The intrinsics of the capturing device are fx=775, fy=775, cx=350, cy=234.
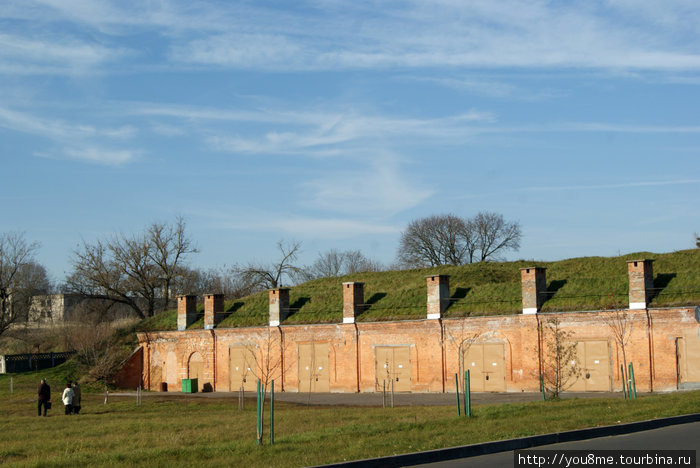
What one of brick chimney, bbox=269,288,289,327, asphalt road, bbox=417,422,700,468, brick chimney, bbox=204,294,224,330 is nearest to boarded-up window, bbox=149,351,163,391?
brick chimney, bbox=204,294,224,330

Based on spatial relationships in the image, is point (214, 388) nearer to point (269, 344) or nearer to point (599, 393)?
point (269, 344)

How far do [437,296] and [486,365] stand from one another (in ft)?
13.4

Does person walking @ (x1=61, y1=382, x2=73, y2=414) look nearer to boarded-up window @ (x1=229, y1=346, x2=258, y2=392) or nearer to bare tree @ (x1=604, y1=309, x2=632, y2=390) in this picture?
boarded-up window @ (x1=229, y1=346, x2=258, y2=392)

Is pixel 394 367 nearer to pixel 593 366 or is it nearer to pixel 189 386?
pixel 593 366

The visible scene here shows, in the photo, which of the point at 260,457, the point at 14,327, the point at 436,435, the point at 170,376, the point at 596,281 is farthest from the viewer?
the point at 14,327

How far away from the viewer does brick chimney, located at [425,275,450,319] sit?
123ft

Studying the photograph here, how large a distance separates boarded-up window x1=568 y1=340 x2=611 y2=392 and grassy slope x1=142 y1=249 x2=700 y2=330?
1.67 metres

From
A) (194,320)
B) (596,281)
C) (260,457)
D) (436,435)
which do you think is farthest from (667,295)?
(194,320)

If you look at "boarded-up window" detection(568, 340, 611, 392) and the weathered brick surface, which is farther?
"boarded-up window" detection(568, 340, 611, 392)

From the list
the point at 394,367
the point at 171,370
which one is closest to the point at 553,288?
the point at 394,367

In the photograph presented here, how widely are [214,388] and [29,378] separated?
13.1m

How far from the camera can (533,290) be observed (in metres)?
34.8

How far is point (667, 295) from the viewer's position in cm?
3222

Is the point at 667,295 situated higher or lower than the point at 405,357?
higher
